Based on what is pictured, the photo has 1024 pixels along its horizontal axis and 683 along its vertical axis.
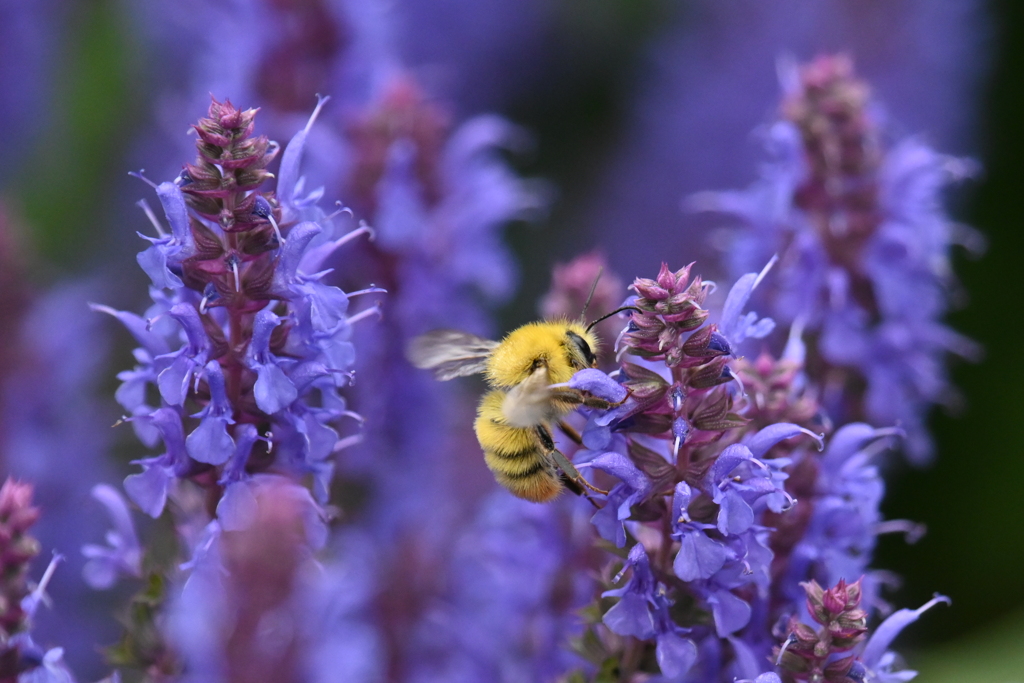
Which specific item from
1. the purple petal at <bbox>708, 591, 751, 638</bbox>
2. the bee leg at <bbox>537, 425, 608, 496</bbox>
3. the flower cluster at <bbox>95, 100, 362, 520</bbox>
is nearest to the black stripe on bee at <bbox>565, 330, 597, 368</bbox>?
the bee leg at <bbox>537, 425, 608, 496</bbox>

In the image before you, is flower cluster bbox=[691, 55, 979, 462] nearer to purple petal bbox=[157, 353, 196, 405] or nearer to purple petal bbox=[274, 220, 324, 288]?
purple petal bbox=[274, 220, 324, 288]

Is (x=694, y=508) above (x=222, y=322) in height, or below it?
below

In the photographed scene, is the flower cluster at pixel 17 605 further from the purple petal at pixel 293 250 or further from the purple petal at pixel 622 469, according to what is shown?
the purple petal at pixel 622 469

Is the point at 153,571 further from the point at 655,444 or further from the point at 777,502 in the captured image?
the point at 777,502

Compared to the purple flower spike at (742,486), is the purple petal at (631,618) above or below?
below

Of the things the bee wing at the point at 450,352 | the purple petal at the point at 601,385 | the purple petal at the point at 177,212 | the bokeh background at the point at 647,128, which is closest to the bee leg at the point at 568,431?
the bee wing at the point at 450,352

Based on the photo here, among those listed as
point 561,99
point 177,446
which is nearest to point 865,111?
point 177,446

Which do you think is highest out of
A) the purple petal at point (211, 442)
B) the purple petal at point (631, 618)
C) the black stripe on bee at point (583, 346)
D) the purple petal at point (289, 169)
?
the purple petal at point (289, 169)

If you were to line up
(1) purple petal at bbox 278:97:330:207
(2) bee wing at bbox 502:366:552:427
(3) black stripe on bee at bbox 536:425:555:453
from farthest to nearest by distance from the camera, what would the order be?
(3) black stripe on bee at bbox 536:425:555:453 → (2) bee wing at bbox 502:366:552:427 → (1) purple petal at bbox 278:97:330:207
